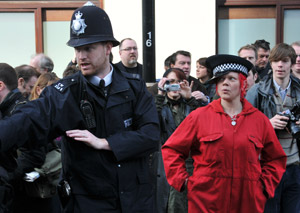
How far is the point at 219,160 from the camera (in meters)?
4.25

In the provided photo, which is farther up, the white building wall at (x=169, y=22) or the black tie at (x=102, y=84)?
the white building wall at (x=169, y=22)

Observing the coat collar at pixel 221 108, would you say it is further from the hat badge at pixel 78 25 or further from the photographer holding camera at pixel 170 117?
the hat badge at pixel 78 25

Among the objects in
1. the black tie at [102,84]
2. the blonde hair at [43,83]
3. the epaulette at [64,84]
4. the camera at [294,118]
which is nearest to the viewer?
the epaulette at [64,84]

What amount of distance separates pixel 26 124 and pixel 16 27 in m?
7.69

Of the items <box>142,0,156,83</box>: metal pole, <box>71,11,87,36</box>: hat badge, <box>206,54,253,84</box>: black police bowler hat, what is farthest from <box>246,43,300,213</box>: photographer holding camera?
<box>71,11,87,36</box>: hat badge

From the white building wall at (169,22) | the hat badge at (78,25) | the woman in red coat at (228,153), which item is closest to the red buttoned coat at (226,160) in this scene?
the woman in red coat at (228,153)

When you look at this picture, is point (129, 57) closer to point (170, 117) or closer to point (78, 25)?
point (170, 117)

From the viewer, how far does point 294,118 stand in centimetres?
521

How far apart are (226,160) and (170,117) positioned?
1657 mm

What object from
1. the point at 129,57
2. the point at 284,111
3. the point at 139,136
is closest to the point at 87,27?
the point at 139,136

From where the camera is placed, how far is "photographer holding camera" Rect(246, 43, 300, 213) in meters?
5.27

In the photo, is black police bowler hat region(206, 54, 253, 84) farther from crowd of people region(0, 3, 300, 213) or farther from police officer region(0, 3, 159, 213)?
police officer region(0, 3, 159, 213)

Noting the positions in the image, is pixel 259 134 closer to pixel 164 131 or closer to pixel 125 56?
pixel 164 131

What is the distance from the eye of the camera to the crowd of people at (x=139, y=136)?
10.9 ft
